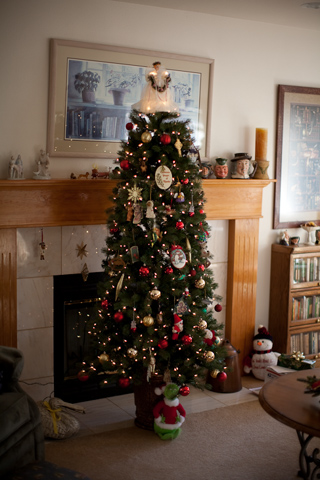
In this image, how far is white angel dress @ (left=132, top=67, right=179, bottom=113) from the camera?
11.8 ft

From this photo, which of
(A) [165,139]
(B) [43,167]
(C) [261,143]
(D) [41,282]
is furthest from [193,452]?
(C) [261,143]

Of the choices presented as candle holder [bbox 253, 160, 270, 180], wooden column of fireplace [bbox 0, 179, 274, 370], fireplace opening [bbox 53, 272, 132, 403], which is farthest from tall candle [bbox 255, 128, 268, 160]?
fireplace opening [bbox 53, 272, 132, 403]

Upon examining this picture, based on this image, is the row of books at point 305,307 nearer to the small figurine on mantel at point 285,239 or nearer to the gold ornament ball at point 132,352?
the small figurine on mantel at point 285,239

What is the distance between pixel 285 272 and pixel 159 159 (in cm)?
187

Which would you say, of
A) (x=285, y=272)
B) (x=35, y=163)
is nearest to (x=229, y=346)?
(x=285, y=272)

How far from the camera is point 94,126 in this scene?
4.01 m

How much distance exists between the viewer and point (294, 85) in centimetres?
487

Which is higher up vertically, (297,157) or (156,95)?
(156,95)

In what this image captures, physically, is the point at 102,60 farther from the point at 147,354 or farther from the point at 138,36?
the point at 147,354

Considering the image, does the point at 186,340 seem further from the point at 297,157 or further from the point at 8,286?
the point at 297,157

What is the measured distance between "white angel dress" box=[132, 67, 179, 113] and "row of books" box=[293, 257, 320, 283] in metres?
1.95

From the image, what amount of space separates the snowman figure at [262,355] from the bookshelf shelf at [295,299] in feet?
0.68

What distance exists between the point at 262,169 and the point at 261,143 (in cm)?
21

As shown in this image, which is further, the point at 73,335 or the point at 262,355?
the point at 262,355
